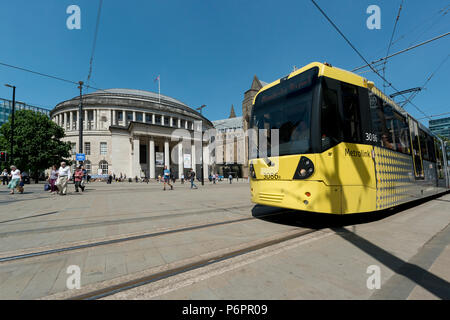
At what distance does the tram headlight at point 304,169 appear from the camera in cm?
382

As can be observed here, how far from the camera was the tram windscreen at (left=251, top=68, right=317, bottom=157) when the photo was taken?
408cm

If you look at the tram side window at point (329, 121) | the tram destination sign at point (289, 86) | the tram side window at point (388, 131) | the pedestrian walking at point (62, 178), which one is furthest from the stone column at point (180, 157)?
the tram side window at point (329, 121)

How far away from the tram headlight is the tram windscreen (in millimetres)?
206

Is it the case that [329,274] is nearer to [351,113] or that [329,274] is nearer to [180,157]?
[351,113]

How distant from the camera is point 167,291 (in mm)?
1953

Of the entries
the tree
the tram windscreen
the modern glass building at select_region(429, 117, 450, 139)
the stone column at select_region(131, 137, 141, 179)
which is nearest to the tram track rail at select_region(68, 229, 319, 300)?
the tram windscreen

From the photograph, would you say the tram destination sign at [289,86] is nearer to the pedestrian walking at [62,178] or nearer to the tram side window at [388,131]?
the tram side window at [388,131]

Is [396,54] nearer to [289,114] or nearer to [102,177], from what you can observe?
[289,114]

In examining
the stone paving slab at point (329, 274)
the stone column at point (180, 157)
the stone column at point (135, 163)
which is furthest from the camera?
the stone column at point (180, 157)

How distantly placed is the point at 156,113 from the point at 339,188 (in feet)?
194

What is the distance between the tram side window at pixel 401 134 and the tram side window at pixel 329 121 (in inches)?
126

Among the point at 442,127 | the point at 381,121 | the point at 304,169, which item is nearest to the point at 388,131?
the point at 381,121

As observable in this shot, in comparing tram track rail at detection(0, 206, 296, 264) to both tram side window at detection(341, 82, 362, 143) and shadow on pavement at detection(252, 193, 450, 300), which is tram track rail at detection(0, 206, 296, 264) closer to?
shadow on pavement at detection(252, 193, 450, 300)
